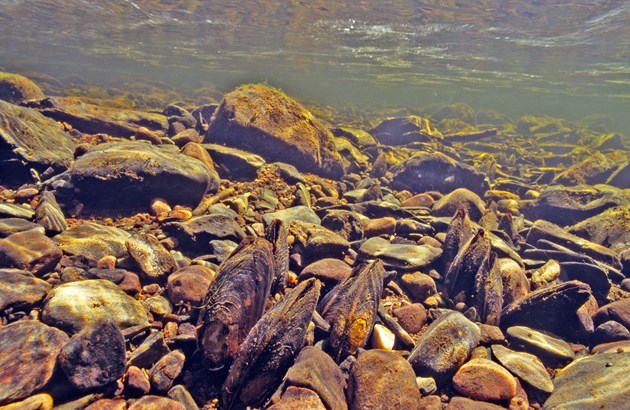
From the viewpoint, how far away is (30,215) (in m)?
4.42

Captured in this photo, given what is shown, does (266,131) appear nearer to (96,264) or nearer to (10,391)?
(96,264)

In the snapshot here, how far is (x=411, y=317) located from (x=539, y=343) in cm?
132

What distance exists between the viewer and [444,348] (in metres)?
3.24

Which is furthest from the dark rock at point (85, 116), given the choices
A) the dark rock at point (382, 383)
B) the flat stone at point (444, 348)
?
the flat stone at point (444, 348)

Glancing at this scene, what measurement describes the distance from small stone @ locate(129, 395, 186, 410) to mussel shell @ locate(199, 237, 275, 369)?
16.0 inches

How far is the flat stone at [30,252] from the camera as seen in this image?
344 cm

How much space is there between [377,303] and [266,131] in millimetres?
5688

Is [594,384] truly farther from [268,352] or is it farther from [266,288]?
[266,288]

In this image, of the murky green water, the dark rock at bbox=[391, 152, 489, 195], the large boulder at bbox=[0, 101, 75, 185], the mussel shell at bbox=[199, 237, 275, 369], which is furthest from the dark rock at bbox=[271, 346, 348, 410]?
the murky green water

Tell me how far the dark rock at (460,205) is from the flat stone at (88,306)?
19.3ft

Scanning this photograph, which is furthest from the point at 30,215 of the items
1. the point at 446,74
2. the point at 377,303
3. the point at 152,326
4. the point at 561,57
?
the point at 446,74

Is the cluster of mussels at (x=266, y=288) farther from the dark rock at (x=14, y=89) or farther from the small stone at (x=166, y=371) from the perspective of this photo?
the dark rock at (x=14, y=89)

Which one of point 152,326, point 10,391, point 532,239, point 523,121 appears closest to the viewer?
point 10,391

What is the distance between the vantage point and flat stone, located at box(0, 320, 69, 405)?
2.34 metres
